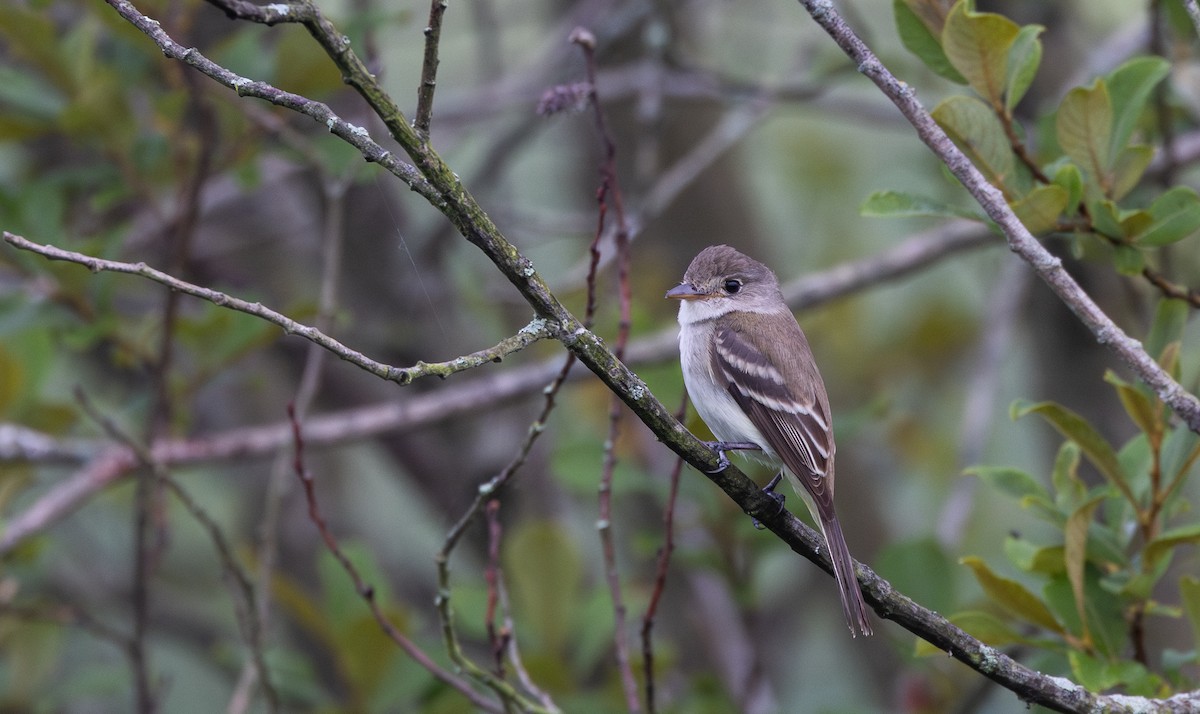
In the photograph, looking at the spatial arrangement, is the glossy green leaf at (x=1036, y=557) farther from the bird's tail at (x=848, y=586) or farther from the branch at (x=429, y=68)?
the branch at (x=429, y=68)

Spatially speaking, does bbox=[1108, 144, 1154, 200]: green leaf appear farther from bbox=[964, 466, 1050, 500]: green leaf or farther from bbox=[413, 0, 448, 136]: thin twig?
bbox=[413, 0, 448, 136]: thin twig

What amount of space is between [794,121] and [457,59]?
8.26ft

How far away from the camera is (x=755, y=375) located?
3.16 meters

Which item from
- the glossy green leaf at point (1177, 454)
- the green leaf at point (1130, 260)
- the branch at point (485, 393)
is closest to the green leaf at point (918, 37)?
the green leaf at point (1130, 260)

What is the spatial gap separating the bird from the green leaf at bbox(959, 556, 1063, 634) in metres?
0.33

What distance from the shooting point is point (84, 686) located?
3.77 m

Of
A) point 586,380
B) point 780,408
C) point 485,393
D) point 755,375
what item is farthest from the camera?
point 586,380

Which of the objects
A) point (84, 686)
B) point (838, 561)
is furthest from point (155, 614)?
point (838, 561)

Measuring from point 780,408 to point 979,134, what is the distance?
0.93 metres

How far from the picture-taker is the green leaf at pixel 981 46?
2.35 meters

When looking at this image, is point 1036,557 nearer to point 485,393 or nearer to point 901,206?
point 901,206

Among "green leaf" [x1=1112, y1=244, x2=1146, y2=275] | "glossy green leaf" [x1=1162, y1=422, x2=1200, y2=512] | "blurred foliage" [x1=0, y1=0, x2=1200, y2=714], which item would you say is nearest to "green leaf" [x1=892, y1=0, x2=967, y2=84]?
"blurred foliage" [x1=0, y1=0, x2=1200, y2=714]

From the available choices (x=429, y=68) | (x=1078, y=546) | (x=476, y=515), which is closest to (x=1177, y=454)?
(x=1078, y=546)

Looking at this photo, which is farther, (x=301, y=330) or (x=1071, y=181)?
(x=1071, y=181)
